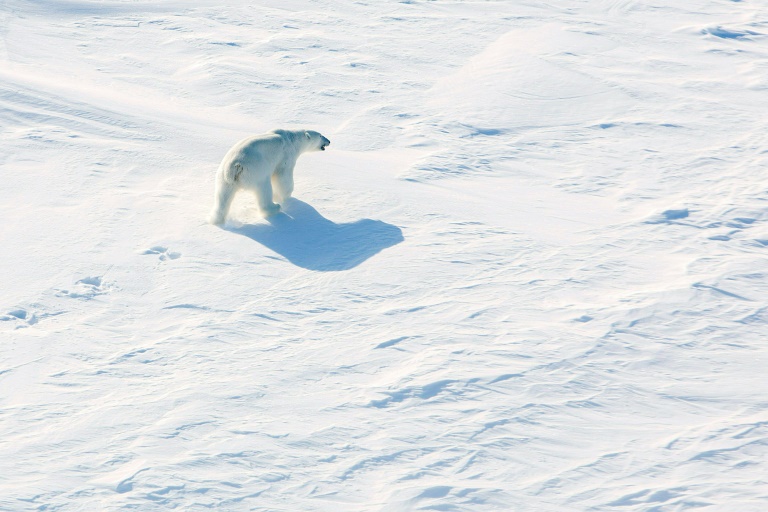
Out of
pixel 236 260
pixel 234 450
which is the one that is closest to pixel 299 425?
pixel 234 450

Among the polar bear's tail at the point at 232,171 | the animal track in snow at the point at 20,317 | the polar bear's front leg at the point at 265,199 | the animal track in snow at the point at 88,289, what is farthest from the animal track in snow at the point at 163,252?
the animal track in snow at the point at 20,317

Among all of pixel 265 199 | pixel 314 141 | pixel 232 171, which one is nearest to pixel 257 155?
pixel 232 171

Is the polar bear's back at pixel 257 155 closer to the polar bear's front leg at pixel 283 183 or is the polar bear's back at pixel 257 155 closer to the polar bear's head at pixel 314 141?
the polar bear's front leg at pixel 283 183

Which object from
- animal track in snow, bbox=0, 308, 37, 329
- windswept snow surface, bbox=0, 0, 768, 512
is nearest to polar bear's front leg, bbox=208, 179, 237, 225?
windswept snow surface, bbox=0, 0, 768, 512

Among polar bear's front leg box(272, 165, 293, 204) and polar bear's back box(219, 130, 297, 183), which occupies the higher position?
polar bear's back box(219, 130, 297, 183)

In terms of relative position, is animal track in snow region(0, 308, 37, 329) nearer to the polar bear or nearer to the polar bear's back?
the polar bear

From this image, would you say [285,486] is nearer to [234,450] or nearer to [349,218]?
[234,450]

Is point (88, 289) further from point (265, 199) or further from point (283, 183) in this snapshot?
point (283, 183)
